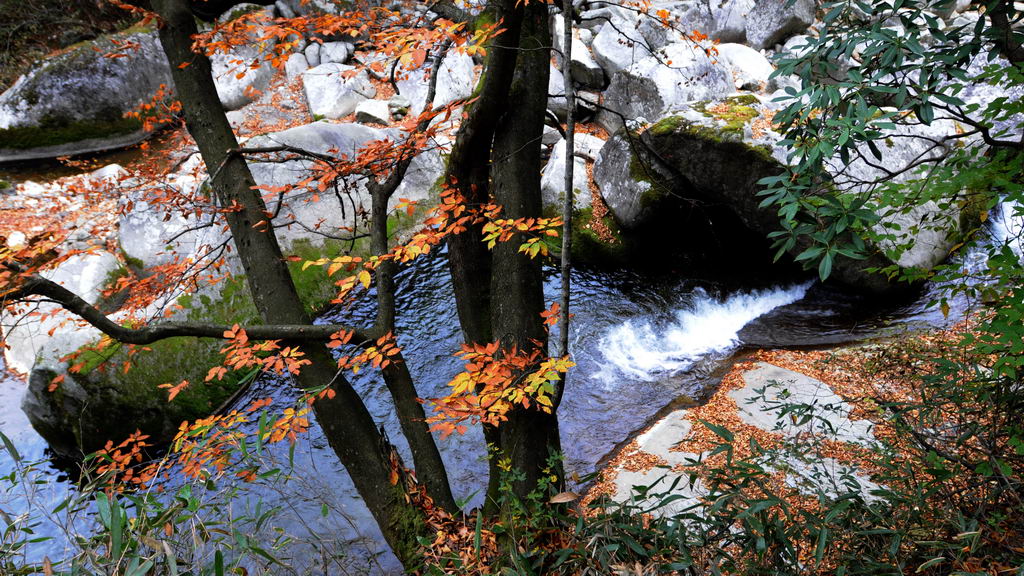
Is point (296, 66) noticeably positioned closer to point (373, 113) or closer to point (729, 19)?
point (373, 113)

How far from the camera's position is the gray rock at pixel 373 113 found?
447 inches

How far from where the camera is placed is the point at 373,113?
11.4 meters

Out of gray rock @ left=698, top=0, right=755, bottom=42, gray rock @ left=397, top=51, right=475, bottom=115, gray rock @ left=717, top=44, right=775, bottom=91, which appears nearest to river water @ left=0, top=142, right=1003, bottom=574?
gray rock @ left=397, top=51, right=475, bottom=115

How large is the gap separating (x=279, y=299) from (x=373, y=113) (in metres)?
8.83

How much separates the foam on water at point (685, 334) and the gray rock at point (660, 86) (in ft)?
15.3

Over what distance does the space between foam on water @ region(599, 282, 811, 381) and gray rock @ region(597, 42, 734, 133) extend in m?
4.65

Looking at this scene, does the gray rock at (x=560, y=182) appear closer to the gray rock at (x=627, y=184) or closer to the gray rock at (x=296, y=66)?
the gray rock at (x=627, y=184)

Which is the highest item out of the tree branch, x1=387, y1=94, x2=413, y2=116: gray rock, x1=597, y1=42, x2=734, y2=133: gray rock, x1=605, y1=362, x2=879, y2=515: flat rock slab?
x1=387, y1=94, x2=413, y2=116: gray rock

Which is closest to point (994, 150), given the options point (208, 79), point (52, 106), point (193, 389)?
point (208, 79)

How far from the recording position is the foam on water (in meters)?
6.81

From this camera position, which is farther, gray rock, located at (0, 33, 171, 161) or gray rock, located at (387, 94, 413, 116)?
gray rock, located at (387, 94, 413, 116)

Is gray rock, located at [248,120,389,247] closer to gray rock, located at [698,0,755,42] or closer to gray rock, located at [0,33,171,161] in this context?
gray rock, located at [0,33,171,161]

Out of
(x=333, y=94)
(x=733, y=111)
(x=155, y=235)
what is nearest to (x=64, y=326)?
(x=155, y=235)

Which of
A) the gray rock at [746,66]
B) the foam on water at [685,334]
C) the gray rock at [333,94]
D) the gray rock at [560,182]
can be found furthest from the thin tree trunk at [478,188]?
the gray rock at [746,66]
